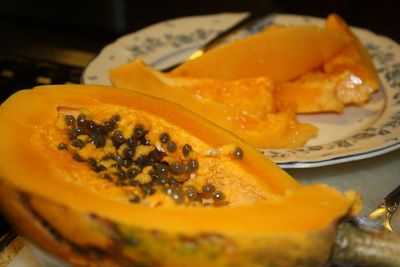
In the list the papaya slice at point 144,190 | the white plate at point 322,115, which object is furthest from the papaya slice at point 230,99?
the papaya slice at point 144,190

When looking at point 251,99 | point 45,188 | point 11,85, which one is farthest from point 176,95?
point 45,188

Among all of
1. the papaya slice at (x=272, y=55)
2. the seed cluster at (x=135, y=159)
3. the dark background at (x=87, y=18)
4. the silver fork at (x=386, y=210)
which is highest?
the seed cluster at (x=135, y=159)

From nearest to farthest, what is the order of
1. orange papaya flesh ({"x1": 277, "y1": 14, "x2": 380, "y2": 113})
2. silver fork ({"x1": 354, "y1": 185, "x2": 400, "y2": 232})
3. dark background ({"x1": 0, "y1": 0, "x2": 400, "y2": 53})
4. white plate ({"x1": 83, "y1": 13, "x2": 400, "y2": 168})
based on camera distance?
silver fork ({"x1": 354, "y1": 185, "x2": 400, "y2": 232}) < white plate ({"x1": 83, "y1": 13, "x2": 400, "y2": 168}) < orange papaya flesh ({"x1": 277, "y1": 14, "x2": 380, "y2": 113}) < dark background ({"x1": 0, "y1": 0, "x2": 400, "y2": 53})

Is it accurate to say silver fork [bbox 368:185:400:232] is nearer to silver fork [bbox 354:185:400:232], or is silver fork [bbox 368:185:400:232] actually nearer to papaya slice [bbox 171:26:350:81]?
silver fork [bbox 354:185:400:232]

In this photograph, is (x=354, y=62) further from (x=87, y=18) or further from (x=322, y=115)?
(x=87, y=18)

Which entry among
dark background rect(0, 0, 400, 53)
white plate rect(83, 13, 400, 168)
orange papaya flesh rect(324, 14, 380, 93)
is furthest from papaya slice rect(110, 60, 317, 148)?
dark background rect(0, 0, 400, 53)

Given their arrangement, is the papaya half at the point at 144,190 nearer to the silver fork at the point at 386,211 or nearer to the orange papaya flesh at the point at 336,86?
the silver fork at the point at 386,211

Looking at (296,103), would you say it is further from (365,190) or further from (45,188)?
(45,188)
